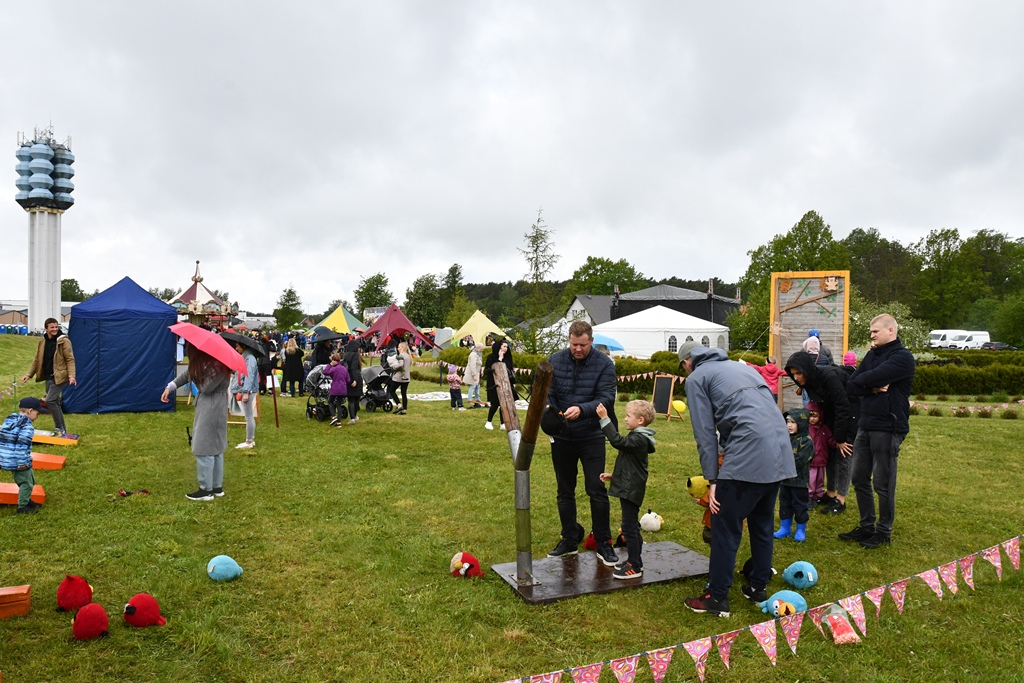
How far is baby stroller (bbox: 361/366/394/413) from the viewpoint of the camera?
Result: 1518 centimetres

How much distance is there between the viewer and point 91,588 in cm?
439

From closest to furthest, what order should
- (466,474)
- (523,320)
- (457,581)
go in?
1. (457,581)
2. (466,474)
3. (523,320)

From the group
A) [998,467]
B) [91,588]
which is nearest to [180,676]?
[91,588]

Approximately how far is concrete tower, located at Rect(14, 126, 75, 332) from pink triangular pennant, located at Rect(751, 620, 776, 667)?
63.0m

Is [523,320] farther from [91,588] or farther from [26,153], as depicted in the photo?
[26,153]

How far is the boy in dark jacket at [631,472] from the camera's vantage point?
15.5ft

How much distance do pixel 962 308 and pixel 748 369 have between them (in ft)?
219

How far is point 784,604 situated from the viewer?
4.25m

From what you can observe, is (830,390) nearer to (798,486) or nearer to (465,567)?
(798,486)

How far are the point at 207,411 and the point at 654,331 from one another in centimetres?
3098

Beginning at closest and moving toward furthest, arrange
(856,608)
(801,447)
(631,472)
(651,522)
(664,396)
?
1. (856,608)
2. (631,472)
3. (801,447)
4. (651,522)
5. (664,396)

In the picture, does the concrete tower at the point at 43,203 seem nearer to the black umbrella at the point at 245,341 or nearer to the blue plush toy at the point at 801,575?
the black umbrella at the point at 245,341

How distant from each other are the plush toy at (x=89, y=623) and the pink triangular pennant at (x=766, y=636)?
3.71 metres

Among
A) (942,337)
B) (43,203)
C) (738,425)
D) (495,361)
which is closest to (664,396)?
(495,361)
